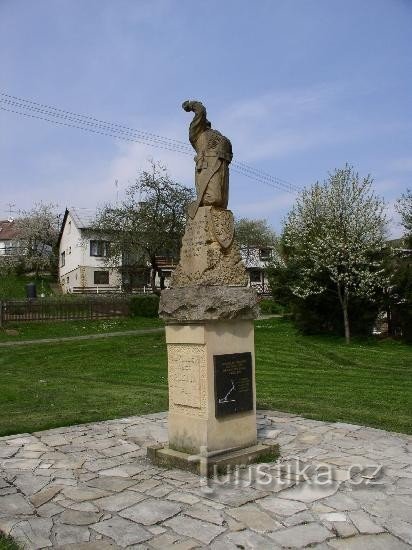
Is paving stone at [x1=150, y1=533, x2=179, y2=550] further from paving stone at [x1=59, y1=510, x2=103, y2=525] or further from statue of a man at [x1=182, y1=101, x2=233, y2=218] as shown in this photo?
statue of a man at [x1=182, y1=101, x2=233, y2=218]

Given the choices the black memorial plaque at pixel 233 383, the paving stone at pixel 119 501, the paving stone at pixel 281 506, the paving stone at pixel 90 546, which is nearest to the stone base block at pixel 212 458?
the black memorial plaque at pixel 233 383

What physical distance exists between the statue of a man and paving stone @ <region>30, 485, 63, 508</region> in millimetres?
3631

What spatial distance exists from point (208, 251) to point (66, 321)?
2389cm

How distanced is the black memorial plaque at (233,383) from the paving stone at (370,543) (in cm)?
243

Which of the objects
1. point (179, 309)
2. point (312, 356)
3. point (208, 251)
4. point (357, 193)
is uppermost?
point (357, 193)

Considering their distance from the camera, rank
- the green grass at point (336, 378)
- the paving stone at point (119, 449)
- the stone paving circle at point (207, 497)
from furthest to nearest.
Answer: the green grass at point (336, 378), the paving stone at point (119, 449), the stone paving circle at point (207, 497)

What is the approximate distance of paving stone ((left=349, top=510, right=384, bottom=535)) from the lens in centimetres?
472

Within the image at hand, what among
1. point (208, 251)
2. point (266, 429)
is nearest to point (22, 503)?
point (208, 251)

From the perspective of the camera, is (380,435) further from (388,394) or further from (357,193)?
(357,193)

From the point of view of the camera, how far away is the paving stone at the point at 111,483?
595 cm

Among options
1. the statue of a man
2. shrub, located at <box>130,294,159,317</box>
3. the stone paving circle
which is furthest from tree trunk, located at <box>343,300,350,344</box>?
the statue of a man

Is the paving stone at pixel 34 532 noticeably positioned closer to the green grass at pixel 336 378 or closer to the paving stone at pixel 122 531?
the paving stone at pixel 122 531

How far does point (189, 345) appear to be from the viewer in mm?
6871

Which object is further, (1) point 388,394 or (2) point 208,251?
(1) point 388,394
